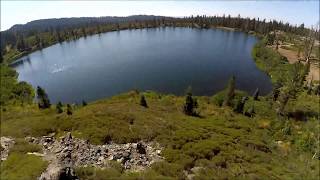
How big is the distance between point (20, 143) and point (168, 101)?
63781 mm

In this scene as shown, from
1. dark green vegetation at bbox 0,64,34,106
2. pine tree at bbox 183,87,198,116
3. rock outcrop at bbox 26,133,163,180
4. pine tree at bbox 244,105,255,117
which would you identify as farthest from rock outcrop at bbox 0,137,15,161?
dark green vegetation at bbox 0,64,34,106

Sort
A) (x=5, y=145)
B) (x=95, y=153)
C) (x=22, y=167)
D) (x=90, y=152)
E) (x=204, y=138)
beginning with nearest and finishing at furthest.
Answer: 1. (x=22, y=167)
2. (x=95, y=153)
3. (x=90, y=152)
4. (x=5, y=145)
5. (x=204, y=138)

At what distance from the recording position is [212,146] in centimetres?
5222

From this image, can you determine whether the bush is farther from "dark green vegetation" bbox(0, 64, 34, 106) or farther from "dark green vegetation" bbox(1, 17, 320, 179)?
"dark green vegetation" bbox(0, 64, 34, 106)

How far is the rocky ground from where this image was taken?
→ 40.2 metres

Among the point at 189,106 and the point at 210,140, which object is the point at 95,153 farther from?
the point at 189,106

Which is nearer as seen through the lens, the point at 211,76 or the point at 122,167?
the point at 122,167

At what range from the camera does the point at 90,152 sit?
43.7 metres

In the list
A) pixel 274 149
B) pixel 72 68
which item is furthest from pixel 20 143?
pixel 72 68

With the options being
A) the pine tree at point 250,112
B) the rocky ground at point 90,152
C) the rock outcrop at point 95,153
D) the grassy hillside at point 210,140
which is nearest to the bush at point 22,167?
the rocky ground at point 90,152

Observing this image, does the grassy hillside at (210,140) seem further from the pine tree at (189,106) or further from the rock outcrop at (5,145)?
the pine tree at (189,106)

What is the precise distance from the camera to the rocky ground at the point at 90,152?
132ft

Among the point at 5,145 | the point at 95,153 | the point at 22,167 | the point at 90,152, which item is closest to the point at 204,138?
the point at 95,153

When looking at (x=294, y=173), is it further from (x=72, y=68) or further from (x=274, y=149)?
(x=72, y=68)
